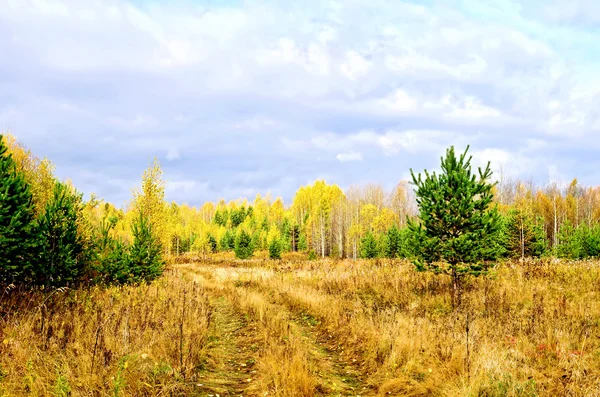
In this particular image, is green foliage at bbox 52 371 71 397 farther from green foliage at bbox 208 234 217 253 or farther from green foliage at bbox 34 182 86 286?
green foliage at bbox 208 234 217 253

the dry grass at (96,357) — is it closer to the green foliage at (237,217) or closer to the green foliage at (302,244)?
the green foliage at (302,244)

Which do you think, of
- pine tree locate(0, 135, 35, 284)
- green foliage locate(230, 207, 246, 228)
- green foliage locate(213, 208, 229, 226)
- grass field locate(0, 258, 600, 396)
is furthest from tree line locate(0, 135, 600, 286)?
green foliage locate(213, 208, 229, 226)

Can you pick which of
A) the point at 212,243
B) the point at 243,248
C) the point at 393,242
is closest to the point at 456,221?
the point at 393,242

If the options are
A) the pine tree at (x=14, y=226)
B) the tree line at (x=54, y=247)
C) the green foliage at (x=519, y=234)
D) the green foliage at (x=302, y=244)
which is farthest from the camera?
the green foliage at (x=302, y=244)

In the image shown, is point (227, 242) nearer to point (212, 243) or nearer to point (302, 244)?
point (212, 243)

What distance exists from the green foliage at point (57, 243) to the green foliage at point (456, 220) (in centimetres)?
1251

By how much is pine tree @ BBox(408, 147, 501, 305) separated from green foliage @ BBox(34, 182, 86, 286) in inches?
493

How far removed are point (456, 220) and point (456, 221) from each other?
5cm

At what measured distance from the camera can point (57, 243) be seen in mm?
13195

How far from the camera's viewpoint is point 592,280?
13109mm

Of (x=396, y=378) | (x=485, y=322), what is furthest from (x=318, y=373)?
(x=485, y=322)

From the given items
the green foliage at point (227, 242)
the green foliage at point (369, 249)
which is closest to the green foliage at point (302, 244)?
the green foliage at point (227, 242)

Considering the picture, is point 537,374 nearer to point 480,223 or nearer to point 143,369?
point 143,369

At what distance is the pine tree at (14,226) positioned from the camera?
1112 centimetres
